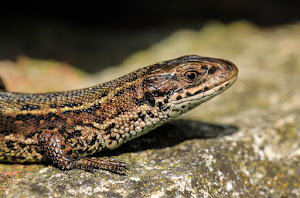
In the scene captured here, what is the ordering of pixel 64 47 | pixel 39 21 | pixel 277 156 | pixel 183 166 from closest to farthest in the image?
pixel 183 166
pixel 277 156
pixel 64 47
pixel 39 21

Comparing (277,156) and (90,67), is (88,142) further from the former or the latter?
(90,67)

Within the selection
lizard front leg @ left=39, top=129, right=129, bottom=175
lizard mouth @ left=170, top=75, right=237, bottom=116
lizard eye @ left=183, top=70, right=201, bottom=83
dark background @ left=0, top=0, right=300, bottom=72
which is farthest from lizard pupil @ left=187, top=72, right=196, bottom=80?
dark background @ left=0, top=0, right=300, bottom=72

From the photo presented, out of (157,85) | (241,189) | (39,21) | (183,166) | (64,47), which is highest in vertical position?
(39,21)

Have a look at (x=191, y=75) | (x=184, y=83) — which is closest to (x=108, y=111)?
(x=184, y=83)

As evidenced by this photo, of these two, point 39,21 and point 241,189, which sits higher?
point 39,21

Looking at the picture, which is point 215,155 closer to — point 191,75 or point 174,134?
point 174,134

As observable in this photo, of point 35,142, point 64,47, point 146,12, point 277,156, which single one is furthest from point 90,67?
point 277,156

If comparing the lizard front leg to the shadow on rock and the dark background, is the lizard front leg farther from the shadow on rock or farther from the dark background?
the dark background
